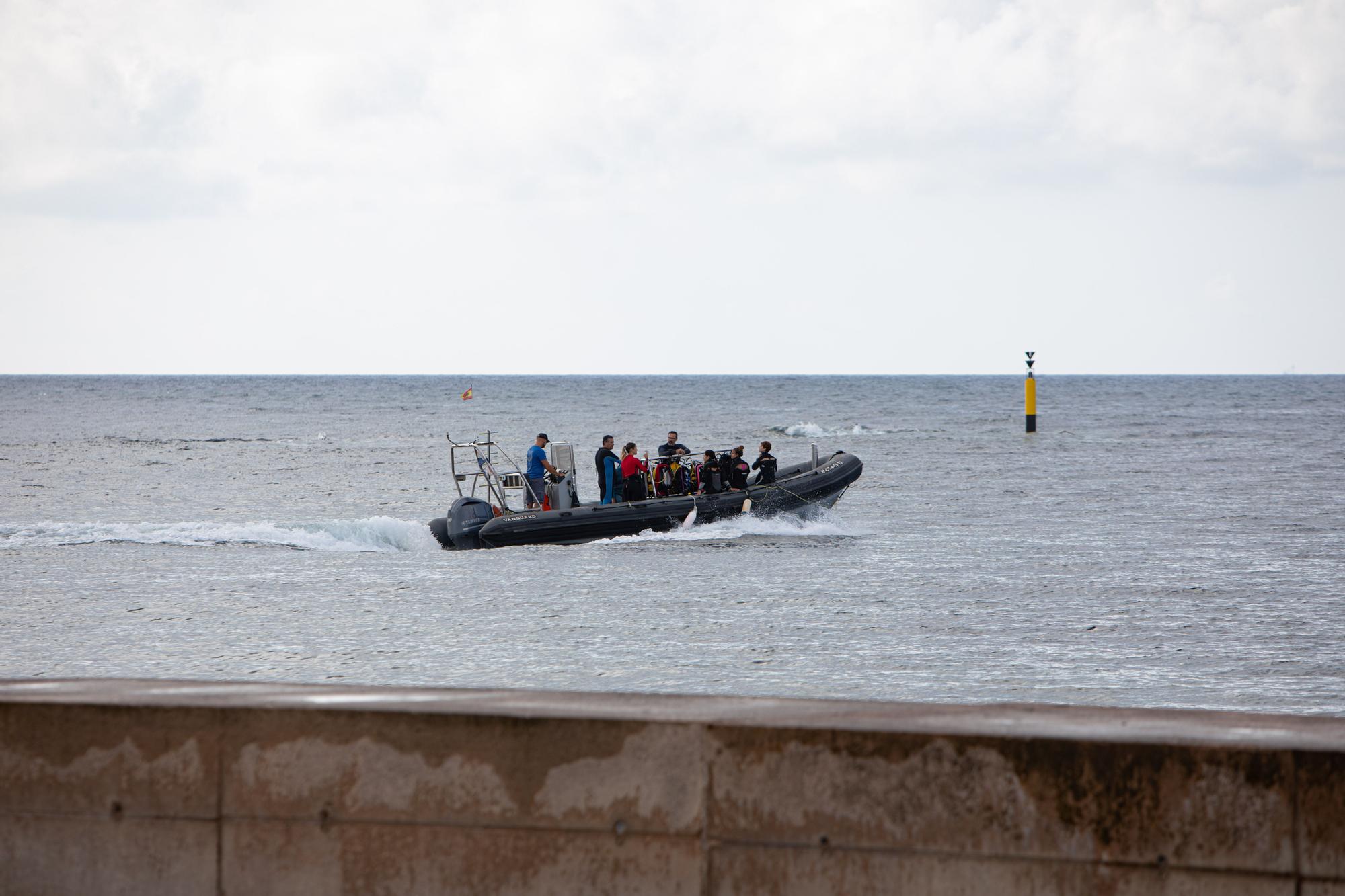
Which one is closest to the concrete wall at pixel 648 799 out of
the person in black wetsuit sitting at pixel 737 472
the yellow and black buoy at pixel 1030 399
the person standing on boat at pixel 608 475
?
the person standing on boat at pixel 608 475

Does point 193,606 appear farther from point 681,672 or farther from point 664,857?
point 664,857

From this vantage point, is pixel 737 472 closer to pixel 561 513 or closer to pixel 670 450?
pixel 670 450

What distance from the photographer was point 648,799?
3250 mm

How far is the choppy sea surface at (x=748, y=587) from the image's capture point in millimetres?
11820

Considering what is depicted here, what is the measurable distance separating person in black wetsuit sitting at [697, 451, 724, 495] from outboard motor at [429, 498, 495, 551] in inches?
140

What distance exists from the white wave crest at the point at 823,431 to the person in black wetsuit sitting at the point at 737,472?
130 feet

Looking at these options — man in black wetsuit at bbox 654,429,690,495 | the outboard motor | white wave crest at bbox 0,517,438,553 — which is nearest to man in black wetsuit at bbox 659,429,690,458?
man in black wetsuit at bbox 654,429,690,495

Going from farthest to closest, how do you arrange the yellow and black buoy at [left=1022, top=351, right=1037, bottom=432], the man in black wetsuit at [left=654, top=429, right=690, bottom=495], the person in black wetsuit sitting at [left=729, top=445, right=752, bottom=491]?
the yellow and black buoy at [left=1022, top=351, right=1037, bottom=432] < the person in black wetsuit sitting at [left=729, top=445, right=752, bottom=491] < the man in black wetsuit at [left=654, top=429, right=690, bottom=495]

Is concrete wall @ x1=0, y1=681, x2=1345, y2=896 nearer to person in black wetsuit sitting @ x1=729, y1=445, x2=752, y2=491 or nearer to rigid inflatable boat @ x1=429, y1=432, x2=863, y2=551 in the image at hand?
rigid inflatable boat @ x1=429, y1=432, x2=863, y2=551

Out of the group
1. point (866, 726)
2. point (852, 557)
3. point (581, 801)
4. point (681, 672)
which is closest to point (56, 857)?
point (581, 801)

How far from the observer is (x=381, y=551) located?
22.4m

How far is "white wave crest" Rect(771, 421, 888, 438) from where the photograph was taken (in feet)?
209

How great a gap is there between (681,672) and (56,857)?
856 centimetres

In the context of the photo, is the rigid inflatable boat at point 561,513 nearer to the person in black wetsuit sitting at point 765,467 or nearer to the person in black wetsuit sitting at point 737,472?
the person in black wetsuit sitting at point 737,472
